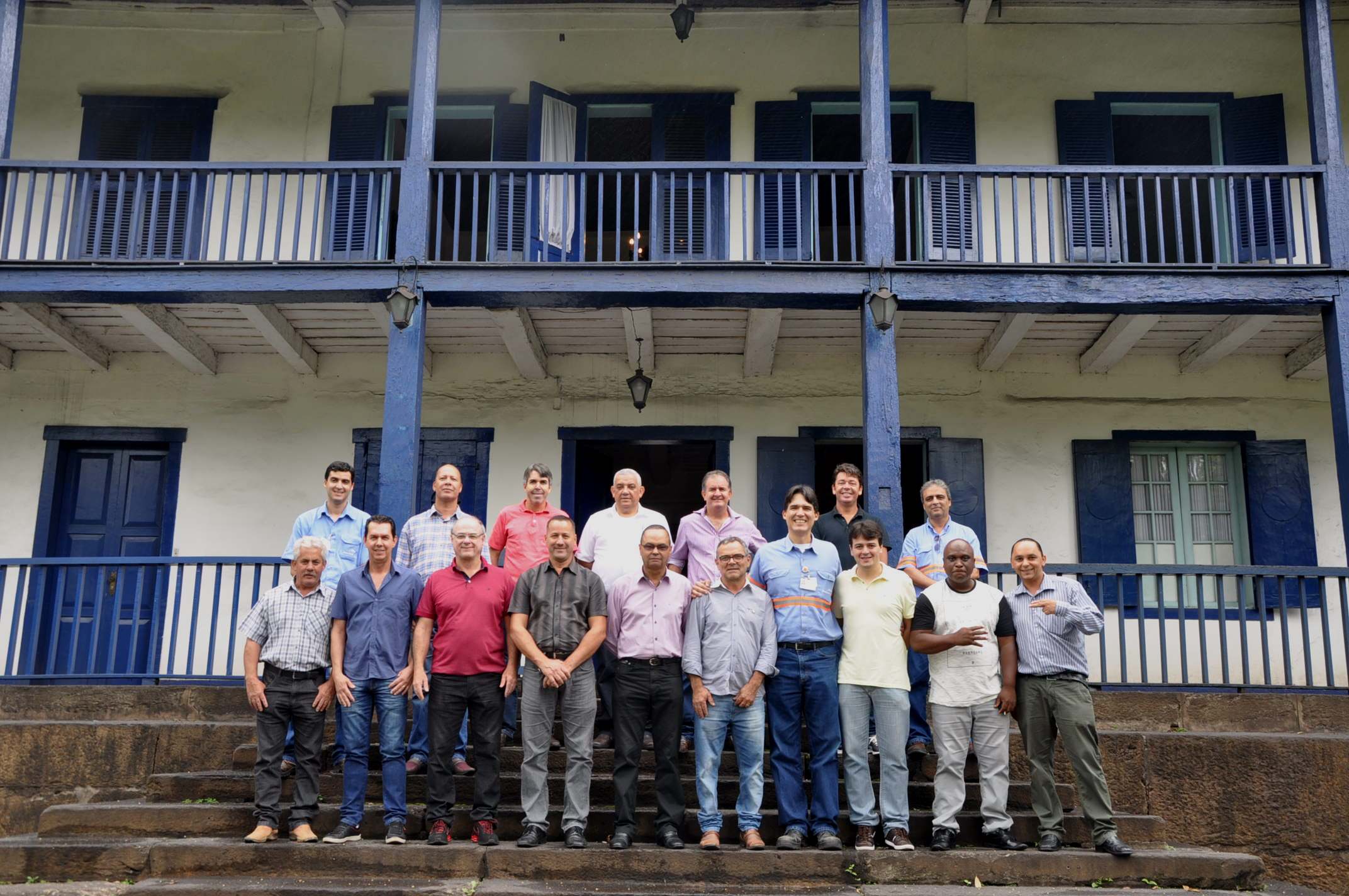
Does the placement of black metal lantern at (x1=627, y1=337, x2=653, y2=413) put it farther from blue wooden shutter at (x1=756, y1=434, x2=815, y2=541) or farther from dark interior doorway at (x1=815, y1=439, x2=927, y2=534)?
dark interior doorway at (x1=815, y1=439, x2=927, y2=534)

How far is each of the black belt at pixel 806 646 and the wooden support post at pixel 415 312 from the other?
10.2 feet

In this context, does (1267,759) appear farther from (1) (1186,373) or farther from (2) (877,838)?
(1) (1186,373)

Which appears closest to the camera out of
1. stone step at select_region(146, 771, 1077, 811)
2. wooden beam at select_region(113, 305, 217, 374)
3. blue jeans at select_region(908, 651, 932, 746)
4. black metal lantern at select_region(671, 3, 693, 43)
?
stone step at select_region(146, 771, 1077, 811)

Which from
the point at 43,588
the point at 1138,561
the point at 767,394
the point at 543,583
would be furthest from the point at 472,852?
the point at 1138,561

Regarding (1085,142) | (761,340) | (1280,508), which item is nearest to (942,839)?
(761,340)

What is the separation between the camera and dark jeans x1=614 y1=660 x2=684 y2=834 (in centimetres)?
608

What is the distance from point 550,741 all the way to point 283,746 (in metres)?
1.47

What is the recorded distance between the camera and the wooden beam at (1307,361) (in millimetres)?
9922

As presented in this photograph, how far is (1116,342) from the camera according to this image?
990cm

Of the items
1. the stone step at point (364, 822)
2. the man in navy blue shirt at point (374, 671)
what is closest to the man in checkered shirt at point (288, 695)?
the man in navy blue shirt at point (374, 671)

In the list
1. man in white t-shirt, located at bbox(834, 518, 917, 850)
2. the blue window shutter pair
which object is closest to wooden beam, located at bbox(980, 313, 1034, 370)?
the blue window shutter pair

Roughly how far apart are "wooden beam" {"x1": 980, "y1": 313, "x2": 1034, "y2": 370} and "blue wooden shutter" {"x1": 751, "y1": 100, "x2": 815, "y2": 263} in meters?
1.79

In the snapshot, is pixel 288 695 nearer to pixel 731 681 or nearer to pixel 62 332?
pixel 731 681

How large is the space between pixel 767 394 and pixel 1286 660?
4.72 meters
